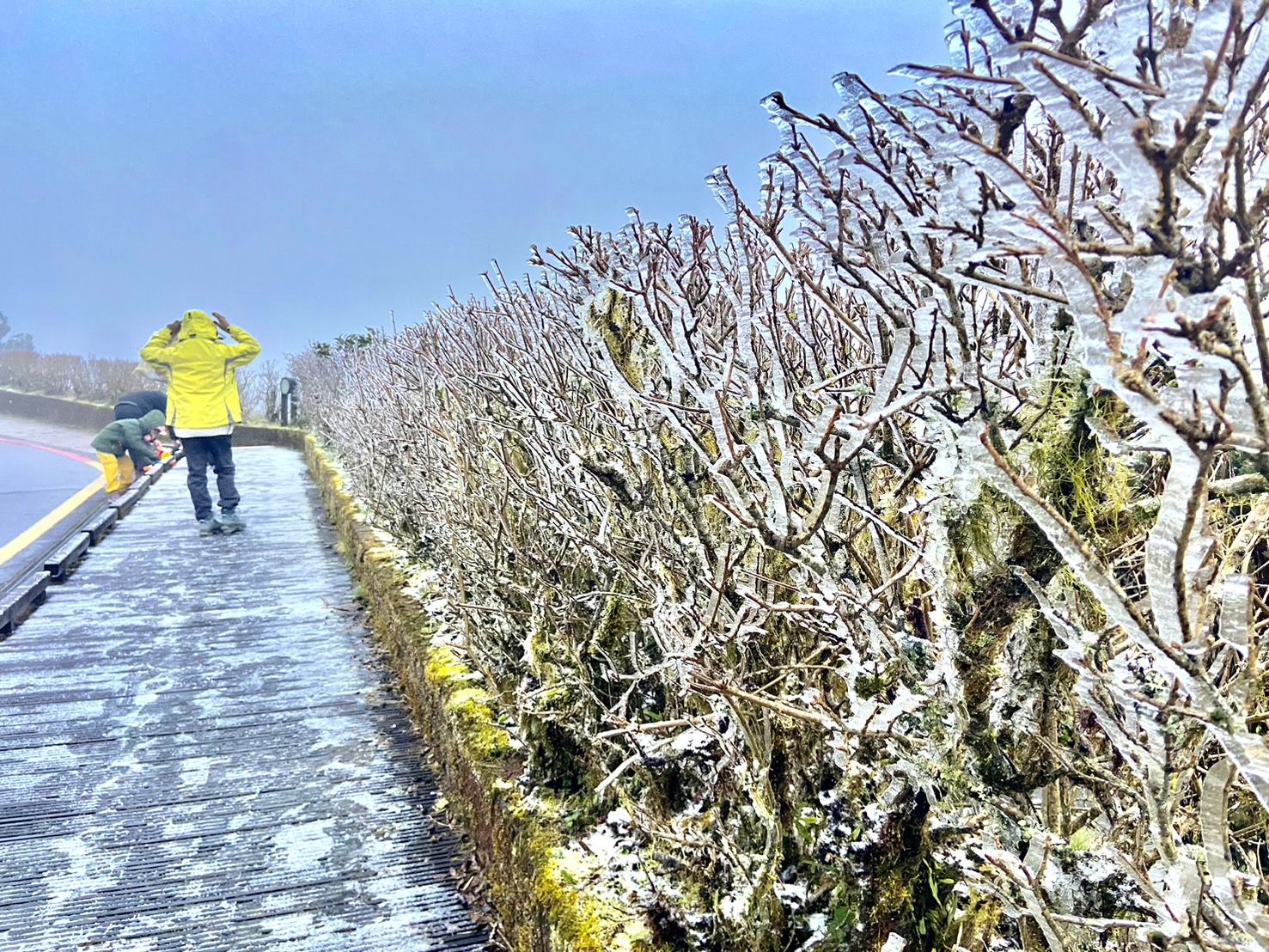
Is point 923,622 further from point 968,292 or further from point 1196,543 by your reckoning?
point 1196,543

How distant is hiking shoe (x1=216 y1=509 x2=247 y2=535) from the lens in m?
8.14

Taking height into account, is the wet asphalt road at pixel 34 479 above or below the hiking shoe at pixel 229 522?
above

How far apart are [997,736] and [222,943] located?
239 cm

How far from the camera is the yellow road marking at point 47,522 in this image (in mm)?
8469

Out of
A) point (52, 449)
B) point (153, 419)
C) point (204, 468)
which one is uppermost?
point (153, 419)

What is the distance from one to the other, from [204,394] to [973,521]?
7878 millimetres

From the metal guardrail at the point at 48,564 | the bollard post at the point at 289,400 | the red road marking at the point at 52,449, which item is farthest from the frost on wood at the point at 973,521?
the bollard post at the point at 289,400

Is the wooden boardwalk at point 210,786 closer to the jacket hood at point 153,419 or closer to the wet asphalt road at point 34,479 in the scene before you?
the wet asphalt road at point 34,479

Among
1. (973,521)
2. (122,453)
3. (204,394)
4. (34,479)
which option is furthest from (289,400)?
(973,521)

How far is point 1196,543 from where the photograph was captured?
2.94 feet

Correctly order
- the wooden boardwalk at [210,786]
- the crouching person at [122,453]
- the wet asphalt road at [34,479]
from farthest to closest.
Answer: the crouching person at [122,453], the wet asphalt road at [34,479], the wooden boardwalk at [210,786]

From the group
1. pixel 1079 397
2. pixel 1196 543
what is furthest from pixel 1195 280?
pixel 1079 397

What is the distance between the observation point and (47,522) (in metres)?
9.97

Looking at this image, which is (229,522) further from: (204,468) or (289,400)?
(289,400)
